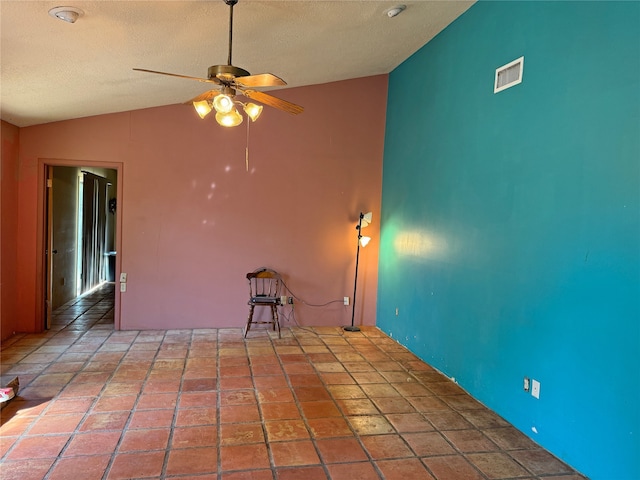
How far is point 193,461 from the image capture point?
2246mm

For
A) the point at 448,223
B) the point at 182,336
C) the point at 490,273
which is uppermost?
the point at 448,223

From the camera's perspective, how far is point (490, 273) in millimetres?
3090

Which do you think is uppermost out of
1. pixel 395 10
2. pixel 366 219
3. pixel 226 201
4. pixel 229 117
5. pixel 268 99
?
pixel 395 10

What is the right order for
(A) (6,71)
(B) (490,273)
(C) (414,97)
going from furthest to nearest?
(C) (414,97), (B) (490,273), (A) (6,71)

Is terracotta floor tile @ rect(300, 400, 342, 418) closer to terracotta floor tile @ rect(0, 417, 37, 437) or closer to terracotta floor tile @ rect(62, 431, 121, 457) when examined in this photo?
terracotta floor tile @ rect(62, 431, 121, 457)

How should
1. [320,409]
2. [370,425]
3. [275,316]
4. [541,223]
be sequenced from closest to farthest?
[541,223] → [370,425] → [320,409] → [275,316]

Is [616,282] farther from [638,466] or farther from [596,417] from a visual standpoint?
[638,466]

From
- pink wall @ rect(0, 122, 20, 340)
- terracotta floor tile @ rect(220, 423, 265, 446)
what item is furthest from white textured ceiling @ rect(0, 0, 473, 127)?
terracotta floor tile @ rect(220, 423, 265, 446)

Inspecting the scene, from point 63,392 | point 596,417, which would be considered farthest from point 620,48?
point 63,392

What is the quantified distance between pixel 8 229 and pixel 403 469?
4384mm

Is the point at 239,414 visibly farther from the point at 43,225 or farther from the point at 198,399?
the point at 43,225

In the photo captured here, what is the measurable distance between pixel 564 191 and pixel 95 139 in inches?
179

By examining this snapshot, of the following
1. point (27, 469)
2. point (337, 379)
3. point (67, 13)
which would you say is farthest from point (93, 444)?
point (67, 13)

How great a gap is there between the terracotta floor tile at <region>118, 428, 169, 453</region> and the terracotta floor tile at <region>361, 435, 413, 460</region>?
1220 millimetres
